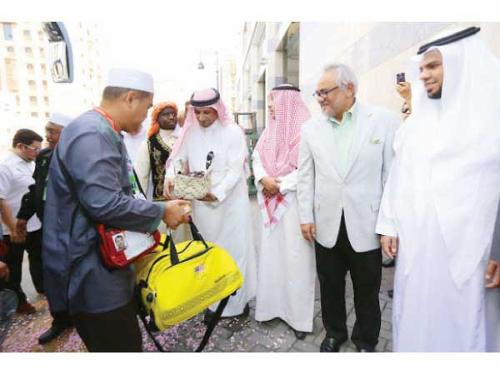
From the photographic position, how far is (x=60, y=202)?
150 cm

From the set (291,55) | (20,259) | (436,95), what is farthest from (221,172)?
(291,55)

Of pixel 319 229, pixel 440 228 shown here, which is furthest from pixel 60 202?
pixel 440 228

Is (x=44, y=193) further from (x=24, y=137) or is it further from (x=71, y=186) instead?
(x=71, y=186)

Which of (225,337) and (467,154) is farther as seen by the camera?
(225,337)

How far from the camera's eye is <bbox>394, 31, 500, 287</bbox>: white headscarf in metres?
1.61

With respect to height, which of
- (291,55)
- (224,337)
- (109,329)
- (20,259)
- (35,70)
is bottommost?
(224,337)

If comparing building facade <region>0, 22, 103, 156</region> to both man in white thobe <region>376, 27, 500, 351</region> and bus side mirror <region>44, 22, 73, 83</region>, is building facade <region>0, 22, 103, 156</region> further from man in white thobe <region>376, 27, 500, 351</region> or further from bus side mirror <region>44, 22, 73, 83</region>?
man in white thobe <region>376, 27, 500, 351</region>

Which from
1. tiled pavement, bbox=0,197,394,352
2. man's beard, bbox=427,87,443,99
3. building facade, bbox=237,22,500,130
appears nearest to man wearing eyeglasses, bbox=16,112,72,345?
tiled pavement, bbox=0,197,394,352

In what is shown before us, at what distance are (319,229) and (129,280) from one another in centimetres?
132

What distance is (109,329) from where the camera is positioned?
158cm

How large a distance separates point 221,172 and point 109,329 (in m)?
1.65

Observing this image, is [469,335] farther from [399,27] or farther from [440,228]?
[399,27]

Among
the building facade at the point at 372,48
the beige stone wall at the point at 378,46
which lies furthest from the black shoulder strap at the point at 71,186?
the beige stone wall at the point at 378,46

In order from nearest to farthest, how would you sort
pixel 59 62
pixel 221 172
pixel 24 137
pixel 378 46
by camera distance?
1. pixel 221 172
2. pixel 24 137
3. pixel 378 46
4. pixel 59 62
